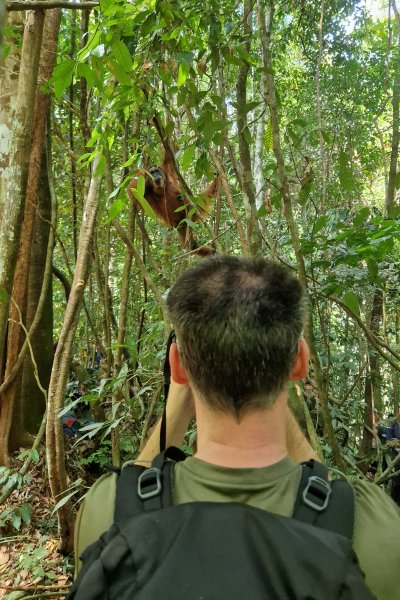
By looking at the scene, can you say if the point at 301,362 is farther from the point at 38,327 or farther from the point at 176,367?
the point at 38,327

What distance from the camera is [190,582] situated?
2.60 ft

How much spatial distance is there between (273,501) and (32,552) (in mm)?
3061

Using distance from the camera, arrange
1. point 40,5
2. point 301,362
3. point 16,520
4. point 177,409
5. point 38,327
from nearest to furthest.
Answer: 1. point 301,362
2. point 177,409
3. point 40,5
4. point 16,520
5. point 38,327

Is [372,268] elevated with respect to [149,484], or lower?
elevated

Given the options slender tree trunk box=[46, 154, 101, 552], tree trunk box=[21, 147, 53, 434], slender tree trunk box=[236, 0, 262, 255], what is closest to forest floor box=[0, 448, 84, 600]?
slender tree trunk box=[46, 154, 101, 552]

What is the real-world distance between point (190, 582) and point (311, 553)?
190mm

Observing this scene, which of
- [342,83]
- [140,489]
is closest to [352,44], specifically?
[342,83]

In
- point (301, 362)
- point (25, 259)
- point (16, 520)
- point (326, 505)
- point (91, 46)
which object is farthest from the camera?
point (25, 259)

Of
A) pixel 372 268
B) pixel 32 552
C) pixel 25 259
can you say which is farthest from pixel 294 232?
pixel 32 552

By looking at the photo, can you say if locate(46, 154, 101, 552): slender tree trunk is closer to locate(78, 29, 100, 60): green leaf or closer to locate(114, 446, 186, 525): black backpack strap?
locate(78, 29, 100, 60): green leaf

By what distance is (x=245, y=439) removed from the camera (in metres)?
1.02

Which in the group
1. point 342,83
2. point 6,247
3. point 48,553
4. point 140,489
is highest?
point 342,83

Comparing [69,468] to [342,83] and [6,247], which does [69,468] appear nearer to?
[6,247]

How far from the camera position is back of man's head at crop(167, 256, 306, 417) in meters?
1.01
